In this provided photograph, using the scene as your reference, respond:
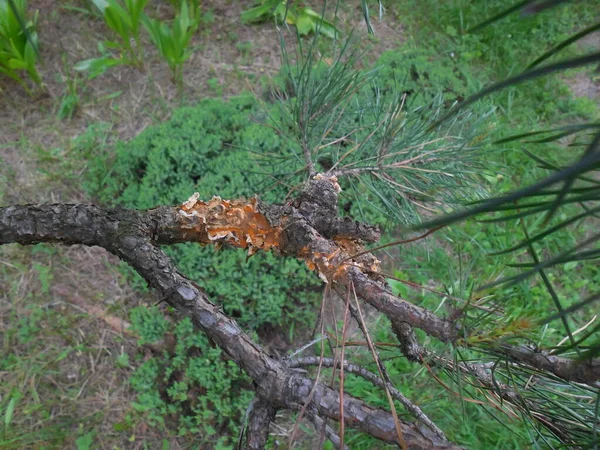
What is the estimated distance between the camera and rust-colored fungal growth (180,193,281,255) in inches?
28.5

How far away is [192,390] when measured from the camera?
4.98 ft

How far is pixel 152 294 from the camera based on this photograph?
169 cm

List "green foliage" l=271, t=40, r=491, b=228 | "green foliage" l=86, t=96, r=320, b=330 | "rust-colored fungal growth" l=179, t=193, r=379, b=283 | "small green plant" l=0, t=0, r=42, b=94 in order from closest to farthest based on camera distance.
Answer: "rust-colored fungal growth" l=179, t=193, r=379, b=283 < "green foliage" l=271, t=40, r=491, b=228 < "green foliage" l=86, t=96, r=320, b=330 < "small green plant" l=0, t=0, r=42, b=94

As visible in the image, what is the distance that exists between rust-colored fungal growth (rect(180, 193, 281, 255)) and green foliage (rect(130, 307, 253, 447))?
0.86 m

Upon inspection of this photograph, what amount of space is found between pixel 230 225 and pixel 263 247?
0.20ft

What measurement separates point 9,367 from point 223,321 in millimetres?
1291

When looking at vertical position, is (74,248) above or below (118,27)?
below

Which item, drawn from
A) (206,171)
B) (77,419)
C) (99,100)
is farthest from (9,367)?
(99,100)

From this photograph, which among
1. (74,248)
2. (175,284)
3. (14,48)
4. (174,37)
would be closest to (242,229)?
(175,284)

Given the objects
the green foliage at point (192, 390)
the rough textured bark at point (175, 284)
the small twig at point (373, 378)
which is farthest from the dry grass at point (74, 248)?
the small twig at point (373, 378)

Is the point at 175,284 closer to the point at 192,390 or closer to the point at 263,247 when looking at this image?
the point at 263,247

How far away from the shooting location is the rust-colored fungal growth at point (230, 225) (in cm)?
72

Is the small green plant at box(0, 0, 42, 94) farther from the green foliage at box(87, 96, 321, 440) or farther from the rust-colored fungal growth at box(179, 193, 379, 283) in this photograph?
the rust-colored fungal growth at box(179, 193, 379, 283)

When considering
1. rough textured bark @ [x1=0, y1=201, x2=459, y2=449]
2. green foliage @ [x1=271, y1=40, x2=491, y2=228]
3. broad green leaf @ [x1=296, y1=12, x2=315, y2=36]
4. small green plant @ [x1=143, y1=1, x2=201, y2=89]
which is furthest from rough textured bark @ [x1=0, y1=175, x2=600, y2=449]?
broad green leaf @ [x1=296, y1=12, x2=315, y2=36]
